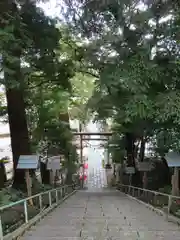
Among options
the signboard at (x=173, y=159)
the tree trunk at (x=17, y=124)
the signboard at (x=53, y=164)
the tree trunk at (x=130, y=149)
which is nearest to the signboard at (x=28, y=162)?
the tree trunk at (x=17, y=124)

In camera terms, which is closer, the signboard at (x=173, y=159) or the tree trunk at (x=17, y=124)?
the signboard at (x=173, y=159)

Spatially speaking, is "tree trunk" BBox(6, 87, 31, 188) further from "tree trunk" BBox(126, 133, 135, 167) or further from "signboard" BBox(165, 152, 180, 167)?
"tree trunk" BBox(126, 133, 135, 167)

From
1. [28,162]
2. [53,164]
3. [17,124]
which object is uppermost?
[17,124]

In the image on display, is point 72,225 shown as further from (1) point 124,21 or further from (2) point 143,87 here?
(1) point 124,21

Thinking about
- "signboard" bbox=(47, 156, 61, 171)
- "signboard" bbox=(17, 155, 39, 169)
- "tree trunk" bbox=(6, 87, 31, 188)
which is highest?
"tree trunk" bbox=(6, 87, 31, 188)

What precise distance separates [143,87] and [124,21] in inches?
66.7

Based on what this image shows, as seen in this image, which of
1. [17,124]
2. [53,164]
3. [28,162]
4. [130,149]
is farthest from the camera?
[130,149]

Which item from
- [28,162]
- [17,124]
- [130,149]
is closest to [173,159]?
[28,162]

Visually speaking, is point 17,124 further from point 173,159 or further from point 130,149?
point 130,149

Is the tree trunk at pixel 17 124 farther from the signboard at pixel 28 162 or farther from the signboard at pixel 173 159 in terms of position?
the signboard at pixel 173 159

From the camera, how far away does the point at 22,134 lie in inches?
484

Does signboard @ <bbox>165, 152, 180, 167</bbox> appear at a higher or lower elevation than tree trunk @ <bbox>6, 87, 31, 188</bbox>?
lower

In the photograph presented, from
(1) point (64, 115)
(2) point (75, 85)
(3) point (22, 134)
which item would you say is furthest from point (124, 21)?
(1) point (64, 115)

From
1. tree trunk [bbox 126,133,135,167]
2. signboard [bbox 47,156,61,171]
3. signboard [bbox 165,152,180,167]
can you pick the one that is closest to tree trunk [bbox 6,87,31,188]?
signboard [bbox 47,156,61,171]
